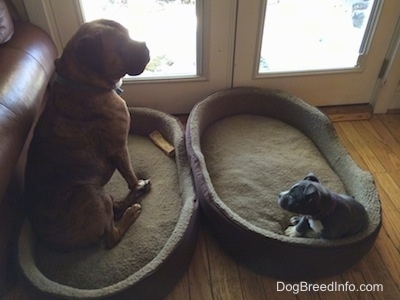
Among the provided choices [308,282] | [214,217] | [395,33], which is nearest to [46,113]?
[214,217]

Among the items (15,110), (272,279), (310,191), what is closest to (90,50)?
(15,110)

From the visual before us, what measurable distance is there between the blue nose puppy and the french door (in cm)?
94

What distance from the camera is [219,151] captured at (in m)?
1.77

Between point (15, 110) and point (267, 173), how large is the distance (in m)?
1.11

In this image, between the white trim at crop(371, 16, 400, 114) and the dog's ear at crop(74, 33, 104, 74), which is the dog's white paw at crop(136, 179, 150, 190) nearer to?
the dog's ear at crop(74, 33, 104, 74)

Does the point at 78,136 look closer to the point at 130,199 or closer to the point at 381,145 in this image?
the point at 130,199

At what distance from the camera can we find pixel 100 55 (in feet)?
3.76

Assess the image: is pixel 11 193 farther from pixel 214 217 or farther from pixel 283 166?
pixel 283 166

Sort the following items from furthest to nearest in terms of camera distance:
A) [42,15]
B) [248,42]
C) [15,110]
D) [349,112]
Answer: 1. [349,112]
2. [248,42]
3. [42,15]
4. [15,110]

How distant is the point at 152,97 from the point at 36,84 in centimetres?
83

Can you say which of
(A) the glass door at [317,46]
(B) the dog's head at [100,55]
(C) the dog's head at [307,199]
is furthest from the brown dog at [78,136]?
(A) the glass door at [317,46]

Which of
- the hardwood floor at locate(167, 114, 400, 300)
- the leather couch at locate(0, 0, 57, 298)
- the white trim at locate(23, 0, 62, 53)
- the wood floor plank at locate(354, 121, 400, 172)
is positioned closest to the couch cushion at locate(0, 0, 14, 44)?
the leather couch at locate(0, 0, 57, 298)

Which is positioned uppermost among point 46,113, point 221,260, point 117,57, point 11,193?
point 117,57

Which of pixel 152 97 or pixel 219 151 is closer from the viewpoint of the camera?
pixel 219 151
